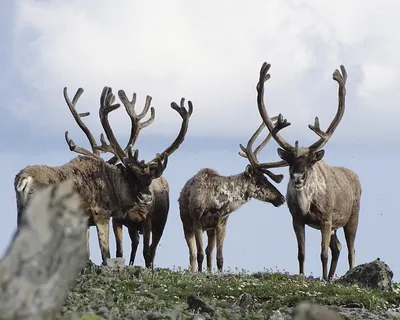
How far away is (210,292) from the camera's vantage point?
15.2m

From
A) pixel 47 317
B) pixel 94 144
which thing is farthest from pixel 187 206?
pixel 47 317

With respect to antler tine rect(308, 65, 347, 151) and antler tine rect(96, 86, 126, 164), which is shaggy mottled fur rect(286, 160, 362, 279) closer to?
antler tine rect(308, 65, 347, 151)

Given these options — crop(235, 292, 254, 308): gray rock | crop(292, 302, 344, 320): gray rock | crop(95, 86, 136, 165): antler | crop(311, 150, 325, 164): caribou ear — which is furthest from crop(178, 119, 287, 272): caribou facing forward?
crop(292, 302, 344, 320): gray rock

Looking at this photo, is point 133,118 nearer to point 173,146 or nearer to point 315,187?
point 173,146

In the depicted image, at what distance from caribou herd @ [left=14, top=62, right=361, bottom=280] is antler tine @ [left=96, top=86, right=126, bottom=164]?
2cm

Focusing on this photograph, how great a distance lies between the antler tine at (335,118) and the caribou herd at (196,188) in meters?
0.02

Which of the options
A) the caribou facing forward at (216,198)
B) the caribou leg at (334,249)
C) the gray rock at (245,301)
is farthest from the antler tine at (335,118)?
the gray rock at (245,301)

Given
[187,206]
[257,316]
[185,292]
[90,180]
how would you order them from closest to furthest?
[257,316] → [185,292] → [90,180] → [187,206]

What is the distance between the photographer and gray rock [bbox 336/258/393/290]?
1730 centimetres

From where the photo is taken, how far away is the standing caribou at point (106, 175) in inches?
701

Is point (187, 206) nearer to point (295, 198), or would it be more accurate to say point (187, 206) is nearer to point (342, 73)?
point (295, 198)

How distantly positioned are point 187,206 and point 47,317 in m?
17.9

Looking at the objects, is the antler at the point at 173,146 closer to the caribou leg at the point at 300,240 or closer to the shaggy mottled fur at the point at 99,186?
the shaggy mottled fur at the point at 99,186

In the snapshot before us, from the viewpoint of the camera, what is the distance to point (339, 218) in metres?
20.8
